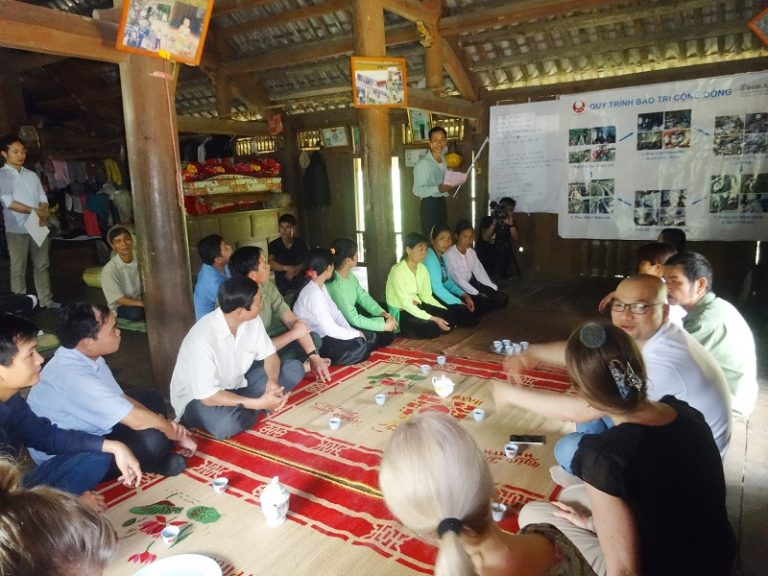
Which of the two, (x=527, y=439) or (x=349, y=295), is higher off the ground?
(x=349, y=295)

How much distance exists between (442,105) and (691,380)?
225 inches

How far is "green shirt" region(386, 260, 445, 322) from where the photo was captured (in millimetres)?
5215

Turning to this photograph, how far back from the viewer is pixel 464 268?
625cm

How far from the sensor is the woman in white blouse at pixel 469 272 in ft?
20.1

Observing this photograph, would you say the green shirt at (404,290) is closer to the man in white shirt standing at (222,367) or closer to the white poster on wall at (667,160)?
the man in white shirt standing at (222,367)

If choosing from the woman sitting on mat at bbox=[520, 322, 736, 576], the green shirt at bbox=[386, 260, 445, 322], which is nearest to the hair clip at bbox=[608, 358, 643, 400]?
the woman sitting on mat at bbox=[520, 322, 736, 576]

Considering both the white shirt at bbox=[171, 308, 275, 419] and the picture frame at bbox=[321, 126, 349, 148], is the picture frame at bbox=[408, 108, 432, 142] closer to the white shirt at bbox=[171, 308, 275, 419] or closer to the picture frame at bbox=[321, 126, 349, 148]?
the picture frame at bbox=[321, 126, 349, 148]

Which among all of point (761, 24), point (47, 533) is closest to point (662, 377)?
point (47, 533)

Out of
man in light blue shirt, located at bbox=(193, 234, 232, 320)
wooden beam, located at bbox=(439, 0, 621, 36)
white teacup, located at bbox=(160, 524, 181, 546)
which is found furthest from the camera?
wooden beam, located at bbox=(439, 0, 621, 36)

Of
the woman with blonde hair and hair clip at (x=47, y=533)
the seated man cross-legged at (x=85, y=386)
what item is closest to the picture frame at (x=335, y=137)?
the seated man cross-legged at (x=85, y=386)

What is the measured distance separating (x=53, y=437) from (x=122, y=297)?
313 cm

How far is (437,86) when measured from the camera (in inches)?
279

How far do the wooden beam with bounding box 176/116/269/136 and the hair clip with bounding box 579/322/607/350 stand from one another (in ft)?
21.9

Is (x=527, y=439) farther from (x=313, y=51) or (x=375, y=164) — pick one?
(x=313, y=51)
